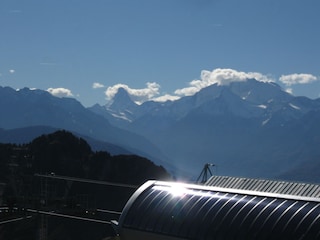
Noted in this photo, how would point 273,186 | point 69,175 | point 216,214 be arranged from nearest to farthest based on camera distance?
point 216,214, point 273,186, point 69,175

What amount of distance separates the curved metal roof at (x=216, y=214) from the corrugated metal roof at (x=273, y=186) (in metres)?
14.6

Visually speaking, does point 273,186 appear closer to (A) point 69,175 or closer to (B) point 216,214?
(B) point 216,214

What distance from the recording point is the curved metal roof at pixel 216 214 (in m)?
23.2

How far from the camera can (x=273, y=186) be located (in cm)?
4381

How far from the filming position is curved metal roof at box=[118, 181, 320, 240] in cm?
2322

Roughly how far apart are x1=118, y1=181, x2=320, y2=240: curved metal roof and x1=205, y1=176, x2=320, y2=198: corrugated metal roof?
47.9 ft

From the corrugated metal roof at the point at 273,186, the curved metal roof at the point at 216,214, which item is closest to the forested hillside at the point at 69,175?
the corrugated metal roof at the point at 273,186

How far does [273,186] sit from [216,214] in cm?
1922

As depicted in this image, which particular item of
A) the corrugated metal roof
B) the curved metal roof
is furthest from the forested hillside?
the curved metal roof

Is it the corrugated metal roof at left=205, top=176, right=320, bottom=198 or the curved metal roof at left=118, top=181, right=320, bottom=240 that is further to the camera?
the corrugated metal roof at left=205, top=176, right=320, bottom=198

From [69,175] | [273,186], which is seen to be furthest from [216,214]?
[69,175]

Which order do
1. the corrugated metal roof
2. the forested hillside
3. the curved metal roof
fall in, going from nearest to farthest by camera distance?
the curved metal roof < the corrugated metal roof < the forested hillside

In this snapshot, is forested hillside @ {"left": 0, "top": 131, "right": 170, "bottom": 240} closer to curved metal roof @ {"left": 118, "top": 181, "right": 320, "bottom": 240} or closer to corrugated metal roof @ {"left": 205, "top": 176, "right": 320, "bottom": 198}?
corrugated metal roof @ {"left": 205, "top": 176, "right": 320, "bottom": 198}

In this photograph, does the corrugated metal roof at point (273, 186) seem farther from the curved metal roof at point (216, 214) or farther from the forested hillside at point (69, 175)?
the forested hillside at point (69, 175)
